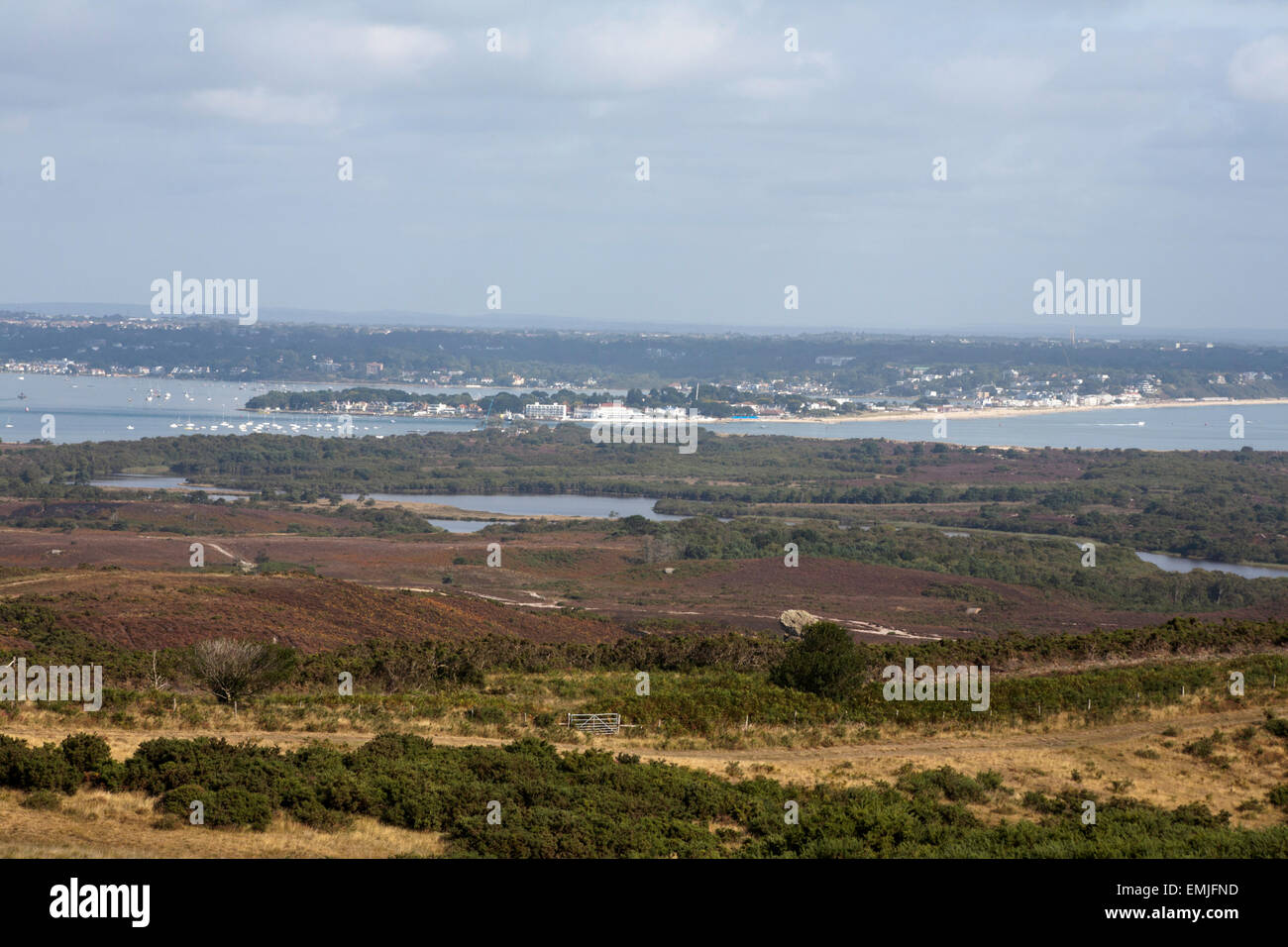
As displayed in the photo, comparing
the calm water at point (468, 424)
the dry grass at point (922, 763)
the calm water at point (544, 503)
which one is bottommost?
the calm water at point (544, 503)

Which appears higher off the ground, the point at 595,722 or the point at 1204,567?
the point at 595,722

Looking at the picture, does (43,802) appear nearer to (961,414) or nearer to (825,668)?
(825,668)

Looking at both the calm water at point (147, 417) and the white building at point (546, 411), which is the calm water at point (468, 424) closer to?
the calm water at point (147, 417)

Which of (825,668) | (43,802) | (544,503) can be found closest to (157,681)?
(43,802)

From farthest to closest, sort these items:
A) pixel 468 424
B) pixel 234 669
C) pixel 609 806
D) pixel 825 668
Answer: pixel 468 424, pixel 825 668, pixel 234 669, pixel 609 806

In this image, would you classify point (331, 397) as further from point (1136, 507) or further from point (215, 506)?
point (1136, 507)

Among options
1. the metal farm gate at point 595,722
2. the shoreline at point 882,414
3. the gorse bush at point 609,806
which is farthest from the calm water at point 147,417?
the gorse bush at point 609,806

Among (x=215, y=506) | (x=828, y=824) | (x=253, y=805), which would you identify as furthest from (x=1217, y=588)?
(x=215, y=506)
